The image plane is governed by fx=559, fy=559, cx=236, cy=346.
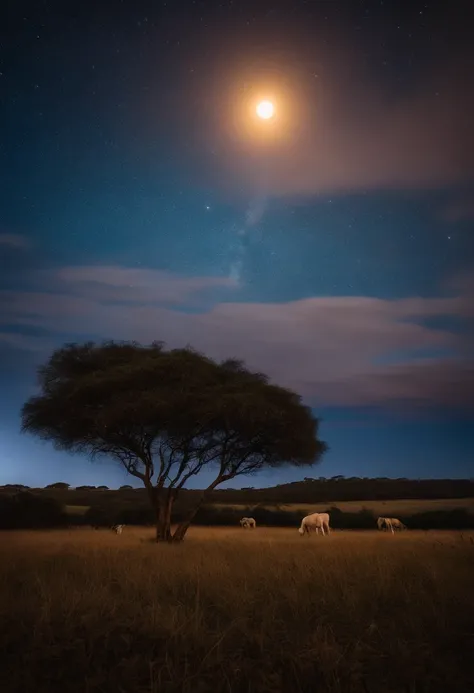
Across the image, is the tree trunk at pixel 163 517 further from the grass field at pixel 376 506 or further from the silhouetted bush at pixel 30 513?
the grass field at pixel 376 506

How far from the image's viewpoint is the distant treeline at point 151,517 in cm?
3791

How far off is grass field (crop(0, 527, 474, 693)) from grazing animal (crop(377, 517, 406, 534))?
28254mm

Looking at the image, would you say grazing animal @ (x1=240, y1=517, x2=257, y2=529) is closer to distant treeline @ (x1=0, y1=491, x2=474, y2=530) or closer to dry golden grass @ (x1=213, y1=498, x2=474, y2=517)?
distant treeline @ (x1=0, y1=491, x2=474, y2=530)

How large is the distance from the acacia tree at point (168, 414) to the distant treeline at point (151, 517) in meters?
13.9

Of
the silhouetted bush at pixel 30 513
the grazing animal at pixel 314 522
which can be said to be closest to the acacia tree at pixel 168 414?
the grazing animal at pixel 314 522

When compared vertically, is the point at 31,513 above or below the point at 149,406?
below

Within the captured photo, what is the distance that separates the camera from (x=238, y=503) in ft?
176

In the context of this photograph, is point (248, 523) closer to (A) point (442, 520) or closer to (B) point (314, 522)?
(B) point (314, 522)

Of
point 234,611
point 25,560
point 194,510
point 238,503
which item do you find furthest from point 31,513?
point 234,611

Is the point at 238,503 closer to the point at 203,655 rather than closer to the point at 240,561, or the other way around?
the point at 240,561

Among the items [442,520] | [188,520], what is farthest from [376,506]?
[188,520]

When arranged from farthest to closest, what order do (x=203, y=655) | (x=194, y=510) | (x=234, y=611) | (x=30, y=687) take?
(x=194, y=510)
(x=234, y=611)
(x=203, y=655)
(x=30, y=687)

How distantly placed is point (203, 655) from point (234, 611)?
1.72 meters

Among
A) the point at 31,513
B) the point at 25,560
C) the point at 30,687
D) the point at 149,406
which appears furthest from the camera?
the point at 31,513
